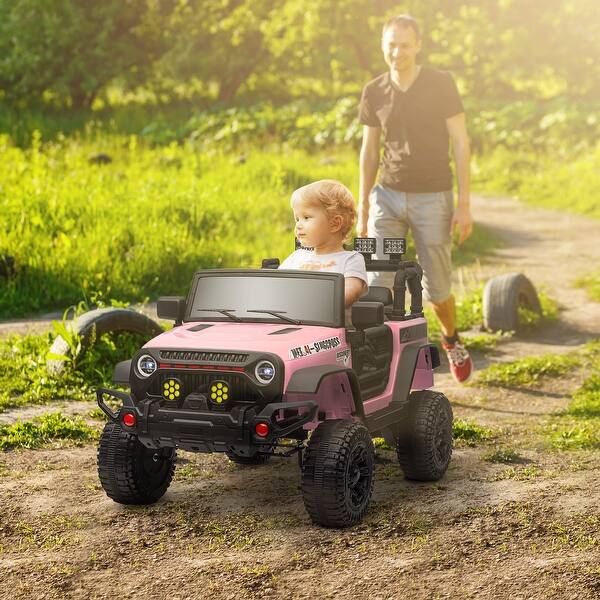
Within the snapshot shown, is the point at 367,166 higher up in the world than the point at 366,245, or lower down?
higher up

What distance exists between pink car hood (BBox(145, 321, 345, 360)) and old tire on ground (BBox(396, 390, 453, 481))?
0.72 m

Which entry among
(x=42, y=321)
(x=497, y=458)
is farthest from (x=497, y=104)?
(x=497, y=458)

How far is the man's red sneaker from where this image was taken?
765 cm

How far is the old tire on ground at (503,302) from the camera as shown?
30.5 ft

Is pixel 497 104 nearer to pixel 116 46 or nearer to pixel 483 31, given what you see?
pixel 483 31

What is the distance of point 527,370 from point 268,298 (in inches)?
145

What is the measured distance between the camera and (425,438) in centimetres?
526

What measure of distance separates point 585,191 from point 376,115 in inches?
440

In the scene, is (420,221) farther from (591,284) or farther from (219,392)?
(591,284)

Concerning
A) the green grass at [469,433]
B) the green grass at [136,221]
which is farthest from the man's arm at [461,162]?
the green grass at [136,221]

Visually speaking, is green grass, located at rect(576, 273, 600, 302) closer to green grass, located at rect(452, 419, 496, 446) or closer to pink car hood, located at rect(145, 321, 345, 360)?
green grass, located at rect(452, 419, 496, 446)

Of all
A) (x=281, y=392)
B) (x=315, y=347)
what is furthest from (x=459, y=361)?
(x=281, y=392)

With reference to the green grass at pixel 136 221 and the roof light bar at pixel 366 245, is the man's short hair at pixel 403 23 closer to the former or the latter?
the roof light bar at pixel 366 245

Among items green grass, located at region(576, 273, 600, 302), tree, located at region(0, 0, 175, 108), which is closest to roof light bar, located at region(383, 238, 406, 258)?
green grass, located at region(576, 273, 600, 302)
